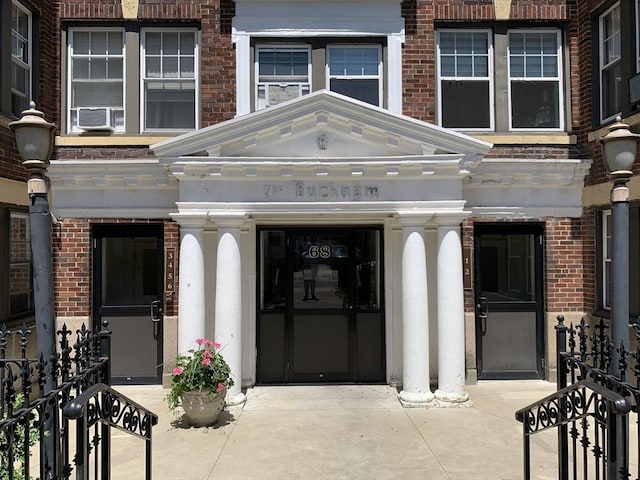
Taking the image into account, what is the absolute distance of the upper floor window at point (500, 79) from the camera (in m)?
8.45

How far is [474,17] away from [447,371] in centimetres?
587

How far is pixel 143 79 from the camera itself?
8.45 metres

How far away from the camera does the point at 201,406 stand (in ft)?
20.7

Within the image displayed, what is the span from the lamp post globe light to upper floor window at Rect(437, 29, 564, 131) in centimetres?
644

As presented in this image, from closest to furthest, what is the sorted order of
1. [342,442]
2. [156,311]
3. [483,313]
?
[342,442], [156,311], [483,313]

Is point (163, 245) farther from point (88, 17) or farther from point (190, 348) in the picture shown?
point (88, 17)

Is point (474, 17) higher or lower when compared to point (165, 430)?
higher

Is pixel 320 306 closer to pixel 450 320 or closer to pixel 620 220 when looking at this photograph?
pixel 450 320

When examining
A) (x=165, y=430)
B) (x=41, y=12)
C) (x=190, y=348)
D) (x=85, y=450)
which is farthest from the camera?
(x=41, y=12)

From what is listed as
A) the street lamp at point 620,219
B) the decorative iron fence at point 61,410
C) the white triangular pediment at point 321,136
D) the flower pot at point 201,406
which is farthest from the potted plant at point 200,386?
the street lamp at point 620,219

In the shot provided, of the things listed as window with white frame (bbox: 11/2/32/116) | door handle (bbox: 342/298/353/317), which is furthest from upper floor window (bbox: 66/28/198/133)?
door handle (bbox: 342/298/353/317)

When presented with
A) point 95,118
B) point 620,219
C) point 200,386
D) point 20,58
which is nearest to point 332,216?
point 200,386

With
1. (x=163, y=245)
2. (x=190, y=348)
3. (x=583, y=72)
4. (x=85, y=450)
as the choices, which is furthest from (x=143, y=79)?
(x=583, y=72)

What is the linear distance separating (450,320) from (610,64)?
16.0 ft
